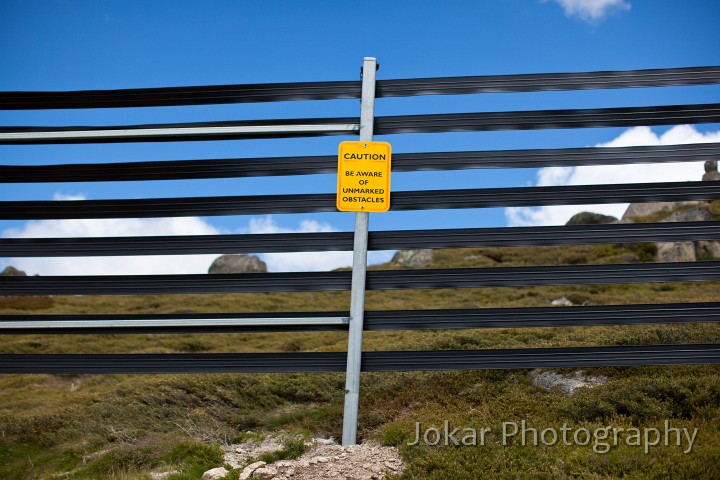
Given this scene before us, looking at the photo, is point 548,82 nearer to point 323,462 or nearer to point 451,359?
point 451,359

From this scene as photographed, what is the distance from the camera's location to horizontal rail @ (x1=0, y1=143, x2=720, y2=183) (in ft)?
17.9

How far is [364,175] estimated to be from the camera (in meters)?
5.30

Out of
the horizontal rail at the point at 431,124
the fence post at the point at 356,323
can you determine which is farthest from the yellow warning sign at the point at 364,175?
the horizontal rail at the point at 431,124

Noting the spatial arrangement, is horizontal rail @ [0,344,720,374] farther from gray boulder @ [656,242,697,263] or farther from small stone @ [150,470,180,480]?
gray boulder @ [656,242,697,263]

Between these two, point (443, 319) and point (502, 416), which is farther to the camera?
point (443, 319)

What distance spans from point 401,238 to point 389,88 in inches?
61.6

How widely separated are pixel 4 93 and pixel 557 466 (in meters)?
6.79

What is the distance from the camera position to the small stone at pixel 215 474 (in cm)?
426

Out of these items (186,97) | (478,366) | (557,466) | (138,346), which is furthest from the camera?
(138,346)

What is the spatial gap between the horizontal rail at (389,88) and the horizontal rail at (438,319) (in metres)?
2.27

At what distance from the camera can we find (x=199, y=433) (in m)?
5.50

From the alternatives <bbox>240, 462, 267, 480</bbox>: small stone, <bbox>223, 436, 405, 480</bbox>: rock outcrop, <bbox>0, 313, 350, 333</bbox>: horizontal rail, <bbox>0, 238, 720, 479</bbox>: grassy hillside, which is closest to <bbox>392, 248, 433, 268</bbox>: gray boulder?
<bbox>0, 238, 720, 479</bbox>: grassy hillside

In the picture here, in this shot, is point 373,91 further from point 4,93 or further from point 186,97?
point 4,93

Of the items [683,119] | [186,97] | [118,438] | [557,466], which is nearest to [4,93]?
[186,97]
